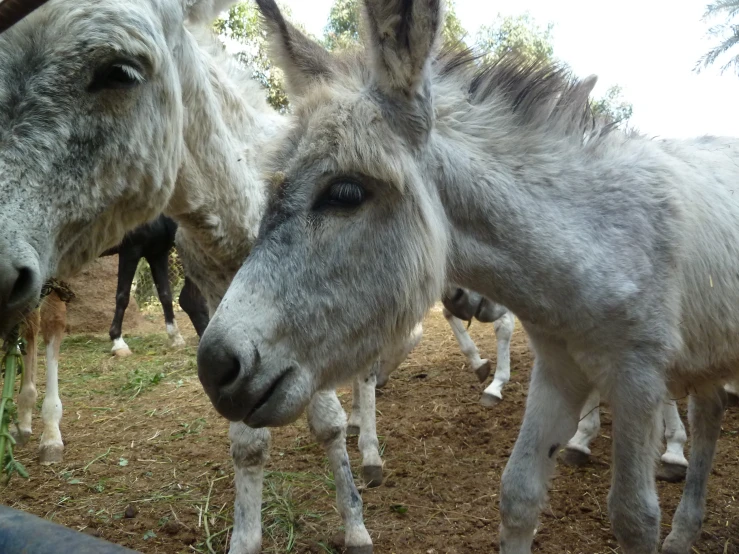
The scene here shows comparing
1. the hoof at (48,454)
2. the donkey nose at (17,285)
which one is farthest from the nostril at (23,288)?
the hoof at (48,454)

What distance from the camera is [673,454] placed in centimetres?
398

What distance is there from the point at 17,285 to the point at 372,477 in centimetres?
286

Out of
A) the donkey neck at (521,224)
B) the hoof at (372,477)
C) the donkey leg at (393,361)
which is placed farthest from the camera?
the donkey leg at (393,361)

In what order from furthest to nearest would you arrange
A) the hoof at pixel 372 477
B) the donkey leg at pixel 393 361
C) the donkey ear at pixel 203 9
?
the donkey leg at pixel 393 361 < the hoof at pixel 372 477 < the donkey ear at pixel 203 9

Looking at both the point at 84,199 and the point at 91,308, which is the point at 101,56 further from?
the point at 91,308

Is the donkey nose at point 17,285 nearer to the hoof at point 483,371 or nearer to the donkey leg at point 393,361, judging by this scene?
the donkey leg at point 393,361

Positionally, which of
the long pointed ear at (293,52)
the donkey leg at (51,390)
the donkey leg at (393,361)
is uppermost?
the long pointed ear at (293,52)

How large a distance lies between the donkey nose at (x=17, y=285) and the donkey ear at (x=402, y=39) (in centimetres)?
130

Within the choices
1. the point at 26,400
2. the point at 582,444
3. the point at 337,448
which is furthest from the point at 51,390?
the point at 582,444

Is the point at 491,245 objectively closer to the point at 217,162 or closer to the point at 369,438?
the point at 217,162

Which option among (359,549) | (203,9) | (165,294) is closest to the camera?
(203,9)

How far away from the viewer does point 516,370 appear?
6.53 meters

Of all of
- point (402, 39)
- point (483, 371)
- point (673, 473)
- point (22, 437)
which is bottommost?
point (22, 437)

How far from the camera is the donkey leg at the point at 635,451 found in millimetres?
2080
